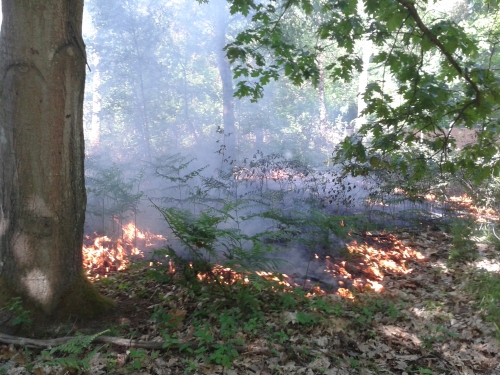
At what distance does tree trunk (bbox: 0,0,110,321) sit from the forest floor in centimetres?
58

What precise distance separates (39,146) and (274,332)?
2.85 m

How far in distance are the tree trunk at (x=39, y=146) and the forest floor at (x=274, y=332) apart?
58cm

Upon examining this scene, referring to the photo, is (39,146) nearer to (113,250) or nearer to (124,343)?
(124,343)

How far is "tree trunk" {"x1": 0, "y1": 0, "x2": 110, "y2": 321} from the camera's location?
333 centimetres

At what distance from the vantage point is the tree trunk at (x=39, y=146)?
3330mm

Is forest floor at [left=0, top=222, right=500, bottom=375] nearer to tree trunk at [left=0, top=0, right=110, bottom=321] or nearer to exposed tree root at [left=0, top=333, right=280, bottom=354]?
exposed tree root at [left=0, top=333, right=280, bottom=354]

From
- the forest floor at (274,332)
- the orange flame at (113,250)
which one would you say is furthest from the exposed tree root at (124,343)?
the orange flame at (113,250)

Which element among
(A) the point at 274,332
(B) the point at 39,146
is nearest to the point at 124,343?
(A) the point at 274,332

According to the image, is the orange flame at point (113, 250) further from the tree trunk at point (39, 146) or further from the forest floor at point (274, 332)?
the tree trunk at point (39, 146)

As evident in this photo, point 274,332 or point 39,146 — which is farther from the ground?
point 39,146

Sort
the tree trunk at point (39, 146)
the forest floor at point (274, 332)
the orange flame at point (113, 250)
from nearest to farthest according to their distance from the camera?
the forest floor at point (274, 332), the tree trunk at point (39, 146), the orange flame at point (113, 250)

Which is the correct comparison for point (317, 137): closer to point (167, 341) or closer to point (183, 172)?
point (183, 172)

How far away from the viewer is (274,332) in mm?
3686

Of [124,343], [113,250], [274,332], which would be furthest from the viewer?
[113,250]
